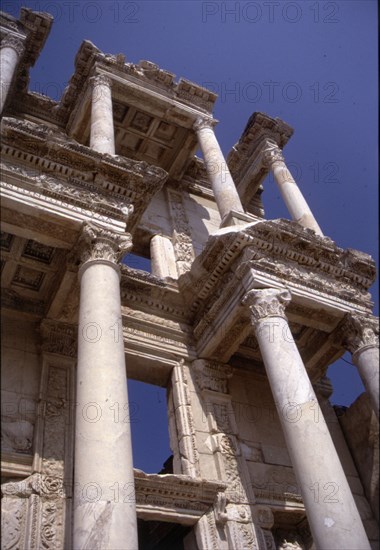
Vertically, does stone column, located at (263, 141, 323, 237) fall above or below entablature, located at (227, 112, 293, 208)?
below

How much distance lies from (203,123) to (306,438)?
10.2m

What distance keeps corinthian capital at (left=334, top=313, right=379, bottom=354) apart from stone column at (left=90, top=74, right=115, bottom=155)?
239 inches

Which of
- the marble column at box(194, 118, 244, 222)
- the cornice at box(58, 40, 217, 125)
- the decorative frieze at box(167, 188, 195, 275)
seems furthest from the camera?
the cornice at box(58, 40, 217, 125)

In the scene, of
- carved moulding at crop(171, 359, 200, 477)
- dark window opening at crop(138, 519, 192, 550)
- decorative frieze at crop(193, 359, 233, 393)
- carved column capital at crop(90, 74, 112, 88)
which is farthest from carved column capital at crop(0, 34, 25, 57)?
dark window opening at crop(138, 519, 192, 550)

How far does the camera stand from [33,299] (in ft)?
37.0

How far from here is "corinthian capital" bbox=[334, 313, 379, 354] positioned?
1156 cm

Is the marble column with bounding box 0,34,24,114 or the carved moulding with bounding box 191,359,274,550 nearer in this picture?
the carved moulding with bounding box 191,359,274,550

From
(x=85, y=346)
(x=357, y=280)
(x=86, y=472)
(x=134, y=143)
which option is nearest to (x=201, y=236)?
(x=134, y=143)

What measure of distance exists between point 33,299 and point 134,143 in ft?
25.4

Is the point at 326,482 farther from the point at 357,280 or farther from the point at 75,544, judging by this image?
the point at 357,280

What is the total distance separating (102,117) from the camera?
13.5 metres

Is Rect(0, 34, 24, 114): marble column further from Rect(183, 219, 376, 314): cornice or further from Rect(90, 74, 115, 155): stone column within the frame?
Rect(183, 219, 376, 314): cornice

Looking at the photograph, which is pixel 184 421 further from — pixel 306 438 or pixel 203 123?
pixel 203 123

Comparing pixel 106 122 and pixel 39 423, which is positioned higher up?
pixel 106 122
